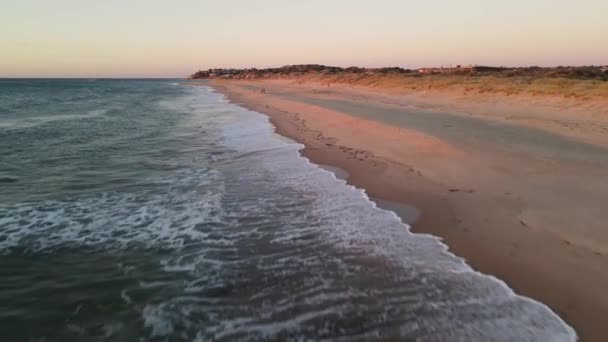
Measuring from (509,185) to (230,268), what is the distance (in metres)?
5.75

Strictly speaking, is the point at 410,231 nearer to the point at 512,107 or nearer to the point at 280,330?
the point at 280,330

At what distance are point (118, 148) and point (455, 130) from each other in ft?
39.9

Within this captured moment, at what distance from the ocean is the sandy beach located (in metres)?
0.42

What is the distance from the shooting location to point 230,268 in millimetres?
5305

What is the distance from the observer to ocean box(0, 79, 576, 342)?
3.99m

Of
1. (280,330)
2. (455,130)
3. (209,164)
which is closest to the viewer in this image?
(280,330)

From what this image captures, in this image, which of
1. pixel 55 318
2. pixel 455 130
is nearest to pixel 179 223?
pixel 55 318

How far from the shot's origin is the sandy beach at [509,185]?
4.73 metres

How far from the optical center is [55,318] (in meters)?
4.25

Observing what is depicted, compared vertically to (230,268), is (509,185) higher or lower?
higher

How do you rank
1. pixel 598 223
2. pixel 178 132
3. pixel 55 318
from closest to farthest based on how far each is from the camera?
pixel 55 318, pixel 598 223, pixel 178 132

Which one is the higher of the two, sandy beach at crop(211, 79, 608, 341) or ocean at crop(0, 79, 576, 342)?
sandy beach at crop(211, 79, 608, 341)

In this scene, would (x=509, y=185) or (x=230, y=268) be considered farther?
A: (x=509, y=185)

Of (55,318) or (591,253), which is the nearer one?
(55,318)
